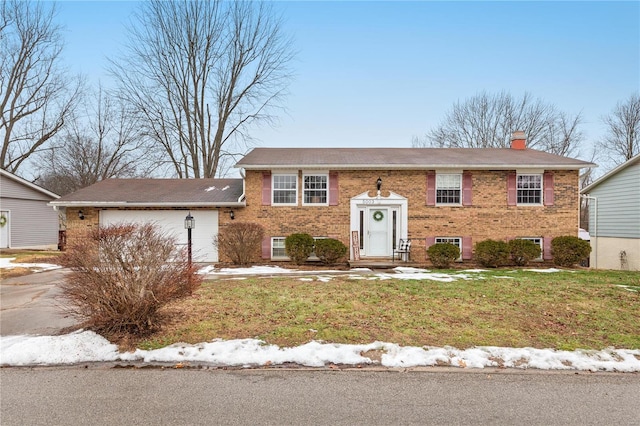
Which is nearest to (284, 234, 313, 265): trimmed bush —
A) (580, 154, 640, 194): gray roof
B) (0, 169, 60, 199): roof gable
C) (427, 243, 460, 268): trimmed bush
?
(427, 243, 460, 268): trimmed bush

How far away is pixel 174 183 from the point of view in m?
16.9

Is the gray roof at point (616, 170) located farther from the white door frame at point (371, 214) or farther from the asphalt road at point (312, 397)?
the asphalt road at point (312, 397)

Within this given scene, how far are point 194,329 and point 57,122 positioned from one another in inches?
1142

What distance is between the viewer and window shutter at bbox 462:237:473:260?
1389 centimetres

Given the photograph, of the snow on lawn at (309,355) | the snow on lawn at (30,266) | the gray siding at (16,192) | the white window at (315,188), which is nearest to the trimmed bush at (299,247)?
the white window at (315,188)

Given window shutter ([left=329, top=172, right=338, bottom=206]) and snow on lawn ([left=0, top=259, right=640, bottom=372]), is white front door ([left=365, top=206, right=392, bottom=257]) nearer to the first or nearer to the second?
window shutter ([left=329, top=172, right=338, bottom=206])

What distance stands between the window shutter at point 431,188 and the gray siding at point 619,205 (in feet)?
29.5

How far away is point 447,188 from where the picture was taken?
1420cm

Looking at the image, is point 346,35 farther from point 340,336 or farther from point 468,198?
point 340,336

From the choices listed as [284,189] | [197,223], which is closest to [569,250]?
[284,189]

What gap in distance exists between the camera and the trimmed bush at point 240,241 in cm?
1310

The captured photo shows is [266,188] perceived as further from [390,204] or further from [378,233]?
[390,204]

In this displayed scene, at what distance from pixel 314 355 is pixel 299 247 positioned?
8.68 meters

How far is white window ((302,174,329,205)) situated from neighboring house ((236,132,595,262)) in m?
0.04
